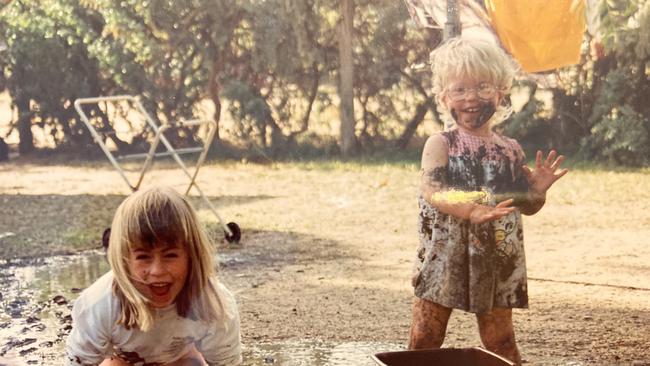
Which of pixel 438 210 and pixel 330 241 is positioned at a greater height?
pixel 438 210

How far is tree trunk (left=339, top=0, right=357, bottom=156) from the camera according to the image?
44.5 feet

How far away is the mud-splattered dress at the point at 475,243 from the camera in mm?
4105

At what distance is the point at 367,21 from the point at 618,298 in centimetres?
772

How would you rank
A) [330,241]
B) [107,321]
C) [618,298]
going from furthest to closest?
[330,241], [618,298], [107,321]

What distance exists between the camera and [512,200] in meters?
4.06

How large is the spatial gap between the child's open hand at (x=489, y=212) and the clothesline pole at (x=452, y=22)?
4.25 feet

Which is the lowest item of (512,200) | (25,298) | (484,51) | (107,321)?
(25,298)

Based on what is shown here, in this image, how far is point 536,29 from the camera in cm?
612

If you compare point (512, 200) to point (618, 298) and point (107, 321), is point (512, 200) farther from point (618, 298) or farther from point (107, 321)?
point (618, 298)

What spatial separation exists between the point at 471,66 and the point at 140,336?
1431 mm

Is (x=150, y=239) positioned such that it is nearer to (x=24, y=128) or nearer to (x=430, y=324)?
(x=430, y=324)

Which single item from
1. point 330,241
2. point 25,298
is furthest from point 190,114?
point 25,298

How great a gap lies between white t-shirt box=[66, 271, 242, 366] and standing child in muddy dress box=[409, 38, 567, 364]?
861 mm

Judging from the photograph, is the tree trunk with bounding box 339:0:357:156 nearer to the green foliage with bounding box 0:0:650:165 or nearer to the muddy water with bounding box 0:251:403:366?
the green foliage with bounding box 0:0:650:165
